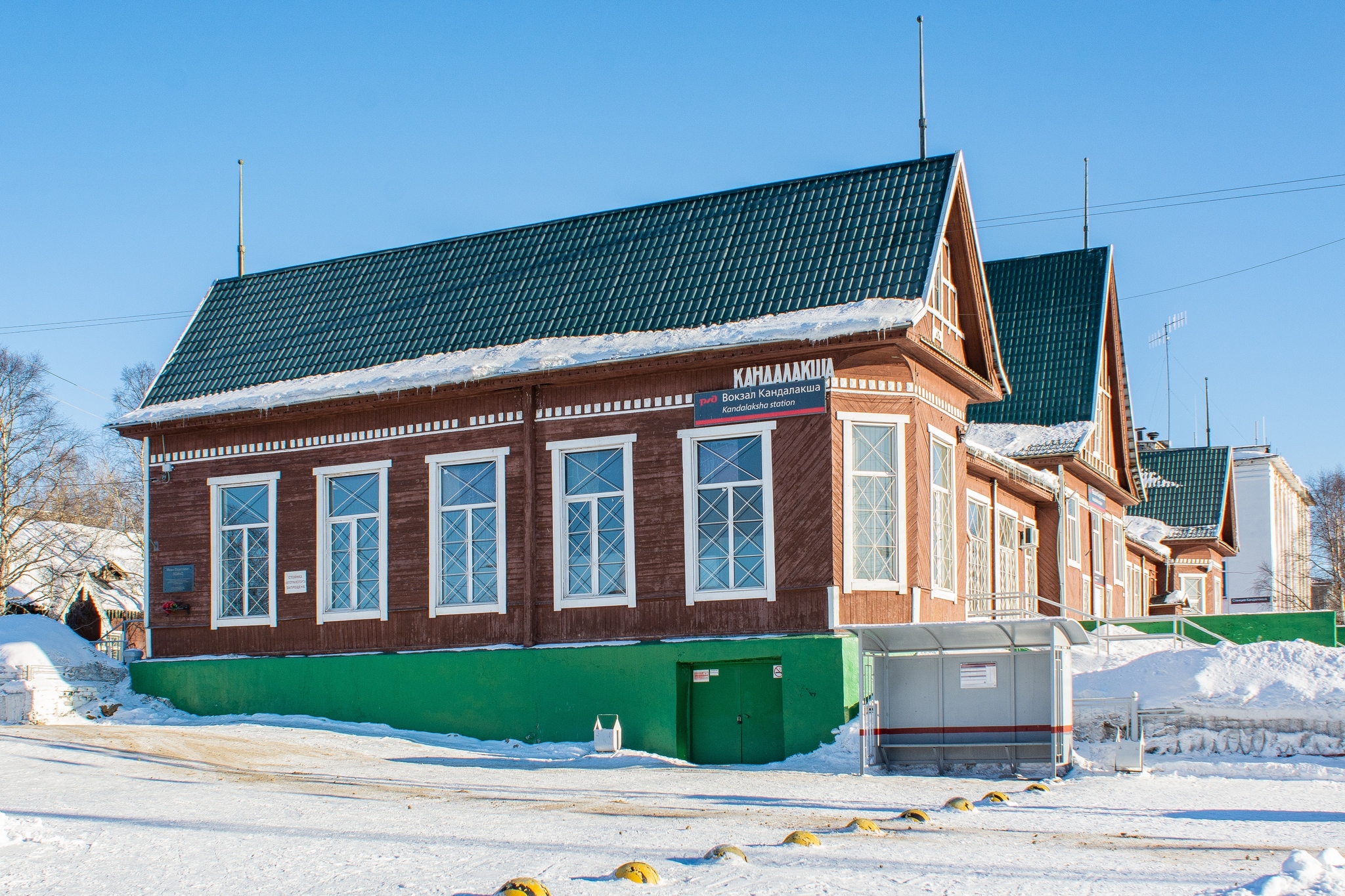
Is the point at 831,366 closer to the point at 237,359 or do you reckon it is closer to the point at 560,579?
the point at 560,579

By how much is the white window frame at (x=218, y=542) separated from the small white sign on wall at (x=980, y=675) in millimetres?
12423

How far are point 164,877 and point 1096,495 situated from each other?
29.1 metres

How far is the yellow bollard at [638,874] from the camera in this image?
8.77 m

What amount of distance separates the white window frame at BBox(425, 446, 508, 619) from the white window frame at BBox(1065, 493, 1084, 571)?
594 inches

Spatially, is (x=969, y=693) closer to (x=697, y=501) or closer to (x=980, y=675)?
(x=980, y=675)

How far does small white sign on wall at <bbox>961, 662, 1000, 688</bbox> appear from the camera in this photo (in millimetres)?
17656

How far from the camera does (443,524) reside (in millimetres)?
22594

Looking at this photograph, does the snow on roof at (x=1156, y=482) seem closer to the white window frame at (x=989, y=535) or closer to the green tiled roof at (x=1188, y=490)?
the green tiled roof at (x=1188, y=490)

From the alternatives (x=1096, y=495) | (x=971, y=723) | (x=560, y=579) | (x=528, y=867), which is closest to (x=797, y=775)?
(x=971, y=723)

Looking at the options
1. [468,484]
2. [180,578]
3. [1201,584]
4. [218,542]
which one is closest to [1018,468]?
[468,484]

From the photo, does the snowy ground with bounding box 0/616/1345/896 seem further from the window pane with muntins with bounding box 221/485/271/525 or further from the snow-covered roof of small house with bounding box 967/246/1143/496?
the snow-covered roof of small house with bounding box 967/246/1143/496

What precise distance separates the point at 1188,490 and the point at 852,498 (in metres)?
31.3

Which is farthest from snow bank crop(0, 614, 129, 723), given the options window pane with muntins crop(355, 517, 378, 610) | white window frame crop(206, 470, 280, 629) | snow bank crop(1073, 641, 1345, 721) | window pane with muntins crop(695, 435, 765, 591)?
snow bank crop(1073, 641, 1345, 721)

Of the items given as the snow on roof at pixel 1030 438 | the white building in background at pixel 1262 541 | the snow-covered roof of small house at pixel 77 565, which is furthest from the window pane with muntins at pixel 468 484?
the white building in background at pixel 1262 541
